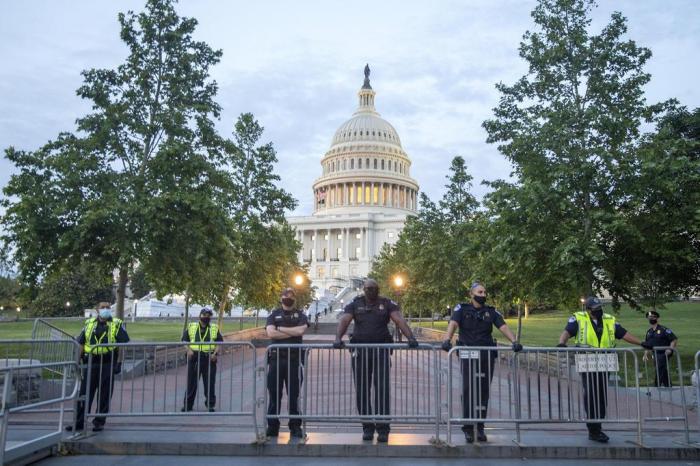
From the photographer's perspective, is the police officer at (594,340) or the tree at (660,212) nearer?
the police officer at (594,340)

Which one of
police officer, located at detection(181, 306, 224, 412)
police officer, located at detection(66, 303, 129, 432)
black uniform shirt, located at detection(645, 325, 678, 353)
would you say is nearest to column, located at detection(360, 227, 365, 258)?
black uniform shirt, located at detection(645, 325, 678, 353)

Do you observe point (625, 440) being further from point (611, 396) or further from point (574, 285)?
point (574, 285)

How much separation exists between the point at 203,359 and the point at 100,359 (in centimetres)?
237

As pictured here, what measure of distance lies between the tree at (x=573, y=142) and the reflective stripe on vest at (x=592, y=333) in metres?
6.58

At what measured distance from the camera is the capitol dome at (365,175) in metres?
144

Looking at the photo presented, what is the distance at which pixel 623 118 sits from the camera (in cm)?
1864

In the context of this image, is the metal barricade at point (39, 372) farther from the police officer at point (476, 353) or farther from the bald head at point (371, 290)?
the police officer at point (476, 353)

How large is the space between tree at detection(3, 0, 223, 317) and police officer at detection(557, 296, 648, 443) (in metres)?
11.5

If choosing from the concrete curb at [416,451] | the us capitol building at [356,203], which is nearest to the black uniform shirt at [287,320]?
the concrete curb at [416,451]

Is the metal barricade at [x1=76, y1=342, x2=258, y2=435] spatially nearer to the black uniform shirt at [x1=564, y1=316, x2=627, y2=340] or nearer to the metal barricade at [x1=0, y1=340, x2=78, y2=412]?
the metal barricade at [x1=0, y1=340, x2=78, y2=412]

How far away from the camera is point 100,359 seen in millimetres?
10227

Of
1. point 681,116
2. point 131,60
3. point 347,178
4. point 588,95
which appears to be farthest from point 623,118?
point 347,178

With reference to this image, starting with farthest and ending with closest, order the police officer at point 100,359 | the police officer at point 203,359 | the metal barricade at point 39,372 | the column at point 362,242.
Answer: the column at point 362,242
the police officer at point 203,359
the metal barricade at point 39,372
the police officer at point 100,359

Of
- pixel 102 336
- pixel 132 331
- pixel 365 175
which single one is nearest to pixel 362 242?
pixel 365 175
